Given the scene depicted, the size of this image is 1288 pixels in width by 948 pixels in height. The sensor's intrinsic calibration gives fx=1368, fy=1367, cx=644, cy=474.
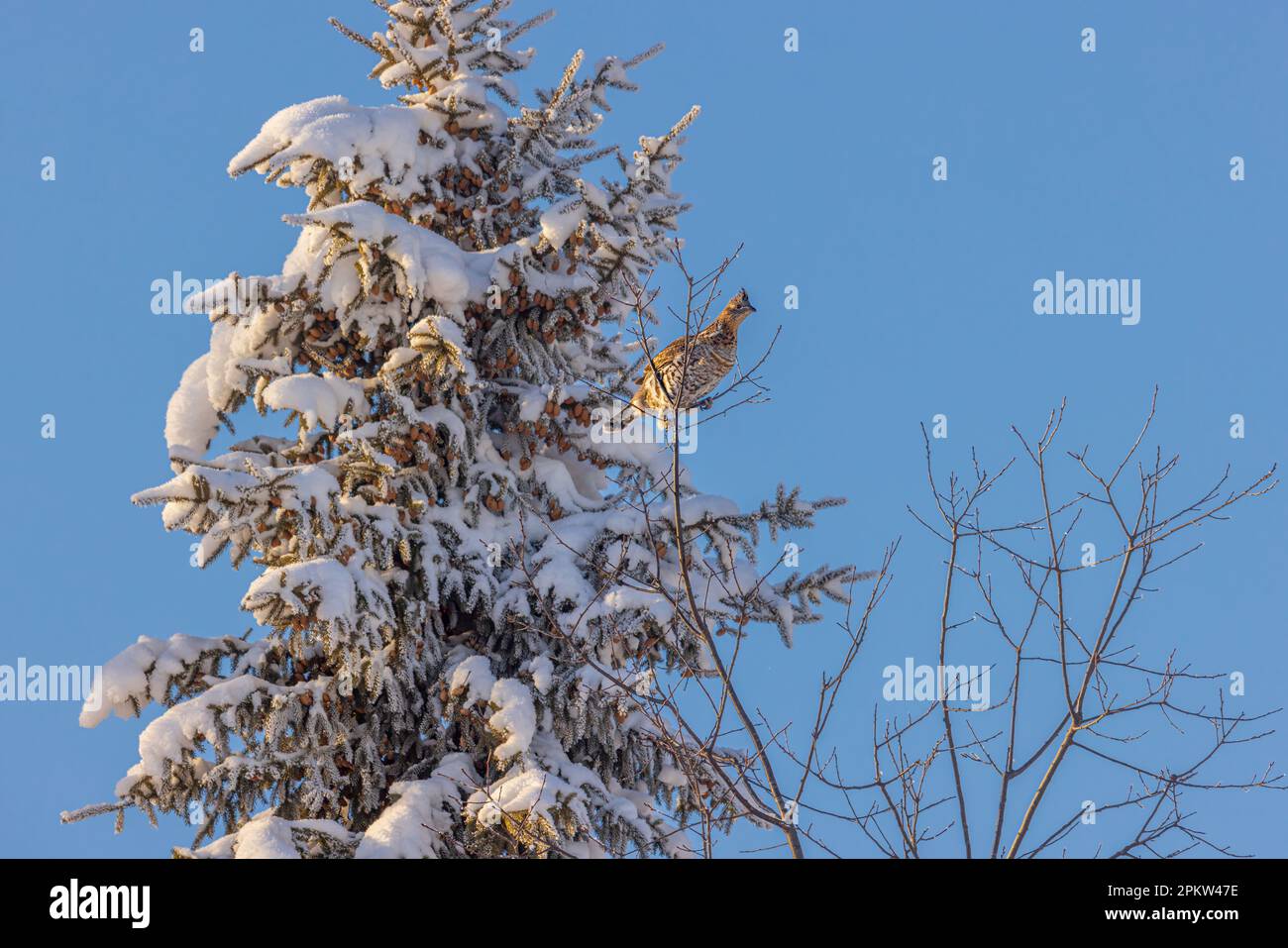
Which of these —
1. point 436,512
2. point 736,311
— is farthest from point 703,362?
point 436,512

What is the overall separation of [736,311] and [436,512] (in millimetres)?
2386

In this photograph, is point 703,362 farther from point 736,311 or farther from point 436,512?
point 436,512

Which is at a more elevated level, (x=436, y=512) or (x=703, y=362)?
(x=703, y=362)

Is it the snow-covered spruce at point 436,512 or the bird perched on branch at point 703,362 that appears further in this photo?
the bird perched on branch at point 703,362

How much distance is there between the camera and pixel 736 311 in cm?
900

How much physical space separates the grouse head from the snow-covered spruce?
25.5 inches

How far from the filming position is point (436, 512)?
829cm

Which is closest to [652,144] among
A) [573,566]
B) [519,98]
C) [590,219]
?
[590,219]

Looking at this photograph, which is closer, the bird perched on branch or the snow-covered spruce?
the snow-covered spruce

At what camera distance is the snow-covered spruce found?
746 cm

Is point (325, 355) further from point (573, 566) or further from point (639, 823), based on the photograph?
point (639, 823)

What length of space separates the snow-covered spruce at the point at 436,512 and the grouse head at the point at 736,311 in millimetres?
647

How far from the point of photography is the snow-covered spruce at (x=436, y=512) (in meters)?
7.46
